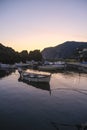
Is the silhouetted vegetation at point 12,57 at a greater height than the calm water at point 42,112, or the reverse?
the silhouetted vegetation at point 12,57

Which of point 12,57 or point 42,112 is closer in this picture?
point 42,112

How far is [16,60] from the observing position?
398 feet

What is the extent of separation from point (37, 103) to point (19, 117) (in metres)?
5.54

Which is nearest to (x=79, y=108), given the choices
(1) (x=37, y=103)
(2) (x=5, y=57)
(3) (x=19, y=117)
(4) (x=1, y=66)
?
(1) (x=37, y=103)

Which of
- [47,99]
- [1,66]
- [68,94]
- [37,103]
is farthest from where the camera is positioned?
[1,66]

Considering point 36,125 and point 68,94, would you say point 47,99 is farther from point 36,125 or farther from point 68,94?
point 36,125

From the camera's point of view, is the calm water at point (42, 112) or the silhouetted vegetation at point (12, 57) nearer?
the calm water at point (42, 112)

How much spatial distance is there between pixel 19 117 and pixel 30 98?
8.22 meters

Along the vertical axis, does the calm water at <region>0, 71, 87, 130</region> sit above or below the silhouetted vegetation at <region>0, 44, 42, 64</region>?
below

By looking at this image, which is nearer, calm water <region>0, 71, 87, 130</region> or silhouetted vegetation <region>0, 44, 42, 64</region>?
calm water <region>0, 71, 87, 130</region>

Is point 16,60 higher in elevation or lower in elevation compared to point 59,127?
higher

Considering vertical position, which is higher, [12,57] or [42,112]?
[12,57]

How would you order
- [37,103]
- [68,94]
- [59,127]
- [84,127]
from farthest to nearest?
[68,94] < [37,103] < [59,127] < [84,127]

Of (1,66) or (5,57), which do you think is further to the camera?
(5,57)
